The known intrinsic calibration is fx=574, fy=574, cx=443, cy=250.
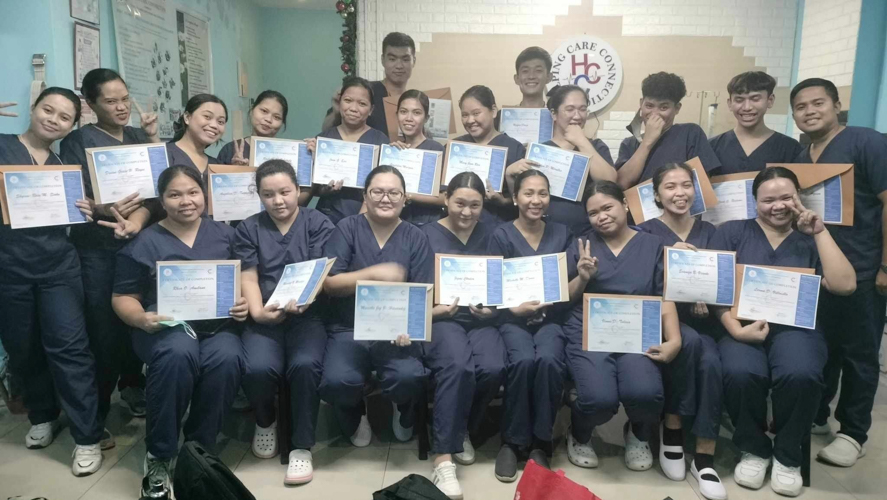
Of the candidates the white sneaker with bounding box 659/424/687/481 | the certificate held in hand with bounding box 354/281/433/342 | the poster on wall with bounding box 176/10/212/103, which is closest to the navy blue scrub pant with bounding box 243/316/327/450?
the certificate held in hand with bounding box 354/281/433/342

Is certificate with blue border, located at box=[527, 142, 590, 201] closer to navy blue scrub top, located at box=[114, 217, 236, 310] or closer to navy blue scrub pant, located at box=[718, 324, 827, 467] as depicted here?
navy blue scrub pant, located at box=[718, 324, 827, 467]

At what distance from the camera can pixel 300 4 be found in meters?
6.21

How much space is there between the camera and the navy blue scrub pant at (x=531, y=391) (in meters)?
2.25

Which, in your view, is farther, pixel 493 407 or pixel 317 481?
pixel 493 407

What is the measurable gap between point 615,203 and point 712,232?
0.47 meters

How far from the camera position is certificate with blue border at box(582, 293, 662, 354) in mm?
2250

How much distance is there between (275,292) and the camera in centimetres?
227

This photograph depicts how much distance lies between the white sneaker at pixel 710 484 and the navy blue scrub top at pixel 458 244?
1.04 metres

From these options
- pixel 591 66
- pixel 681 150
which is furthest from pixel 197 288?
pixel 591 66

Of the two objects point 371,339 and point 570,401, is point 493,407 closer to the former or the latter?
point 570,401

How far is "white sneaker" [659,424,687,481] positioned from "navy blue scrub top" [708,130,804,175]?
50.8 inches

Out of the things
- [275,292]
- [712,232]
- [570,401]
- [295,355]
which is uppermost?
[712,232]

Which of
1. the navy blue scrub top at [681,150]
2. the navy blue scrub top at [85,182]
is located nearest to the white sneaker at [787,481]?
the navy blue scrub top at [681,150]

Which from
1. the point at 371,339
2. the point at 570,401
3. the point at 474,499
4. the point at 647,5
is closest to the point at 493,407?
the point at 570,401
